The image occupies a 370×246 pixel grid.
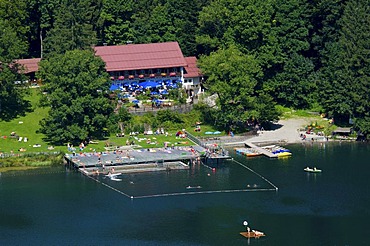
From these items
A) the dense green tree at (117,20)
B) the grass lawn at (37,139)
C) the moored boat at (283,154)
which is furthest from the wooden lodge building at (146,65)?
the moored boat at (283,154)

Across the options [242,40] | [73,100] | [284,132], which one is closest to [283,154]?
[284,132]

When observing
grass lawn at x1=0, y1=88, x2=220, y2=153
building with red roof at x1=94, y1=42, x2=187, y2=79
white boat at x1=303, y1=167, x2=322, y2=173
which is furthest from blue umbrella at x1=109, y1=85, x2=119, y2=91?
white boat at x1=303, y1=167, x2=322, y2=173

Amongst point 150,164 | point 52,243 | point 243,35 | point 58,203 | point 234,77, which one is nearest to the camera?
point 52,243

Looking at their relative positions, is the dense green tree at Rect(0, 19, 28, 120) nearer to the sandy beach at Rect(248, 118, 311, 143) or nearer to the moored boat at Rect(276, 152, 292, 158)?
the sandy beach at Rect(248, 118, 311, 143)

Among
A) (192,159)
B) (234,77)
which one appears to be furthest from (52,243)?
(234,77)

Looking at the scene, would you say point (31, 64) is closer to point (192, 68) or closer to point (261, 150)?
point (192, 68)

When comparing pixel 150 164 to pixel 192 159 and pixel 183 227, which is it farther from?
pixel 183 227
